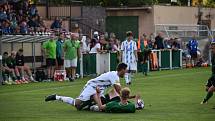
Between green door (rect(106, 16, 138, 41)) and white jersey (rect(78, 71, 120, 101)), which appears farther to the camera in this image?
green door (rect(106, 16, 138, 41))

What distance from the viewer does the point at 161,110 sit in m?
17.7

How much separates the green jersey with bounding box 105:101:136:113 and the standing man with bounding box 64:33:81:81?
1415cm

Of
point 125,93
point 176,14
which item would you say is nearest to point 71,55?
point 125,93

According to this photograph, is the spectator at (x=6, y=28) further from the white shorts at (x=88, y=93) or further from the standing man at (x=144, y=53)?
the white shorts at (x=88, y=93)

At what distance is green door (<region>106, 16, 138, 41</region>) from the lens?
173ft

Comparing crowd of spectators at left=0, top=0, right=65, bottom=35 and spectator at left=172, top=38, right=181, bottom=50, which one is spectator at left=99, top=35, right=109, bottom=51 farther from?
spectator at left=172, top=38, right=181, bottom=50

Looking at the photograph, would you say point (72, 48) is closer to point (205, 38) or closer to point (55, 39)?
point (55, 39)

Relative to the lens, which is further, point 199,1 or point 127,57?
point 199,1

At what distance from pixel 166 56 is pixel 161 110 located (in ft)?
76.4

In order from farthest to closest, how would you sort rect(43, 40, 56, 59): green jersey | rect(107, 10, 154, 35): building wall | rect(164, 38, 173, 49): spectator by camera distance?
rect(107, 10, 154, 35): building wall < rect(164, 38, 173, 49): spectator < rect(43, 40, 56, 59): green jersey

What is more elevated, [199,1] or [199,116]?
[199,1]

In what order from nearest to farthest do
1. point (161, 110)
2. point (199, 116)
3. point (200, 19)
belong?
point (199, 116)
point (161, 110)
point (200, 19)

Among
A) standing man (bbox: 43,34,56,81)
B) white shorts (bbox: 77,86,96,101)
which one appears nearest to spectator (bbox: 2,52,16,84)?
standing man (bbox: 43,34,56,81)

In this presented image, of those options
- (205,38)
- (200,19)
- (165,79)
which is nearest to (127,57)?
(165,79)
